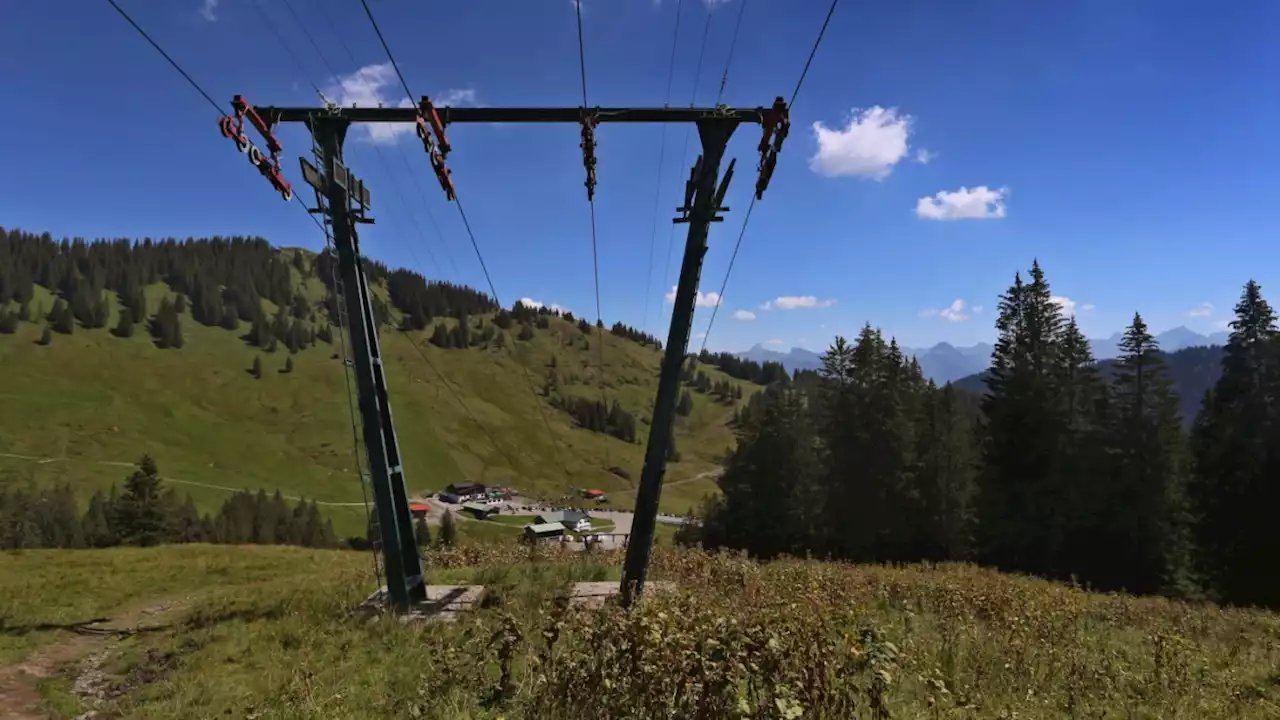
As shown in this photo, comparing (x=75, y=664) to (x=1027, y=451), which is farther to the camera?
(x=1027, y=451)

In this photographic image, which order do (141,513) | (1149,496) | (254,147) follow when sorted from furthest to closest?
(141,513) < (1149,496) < (254,147)

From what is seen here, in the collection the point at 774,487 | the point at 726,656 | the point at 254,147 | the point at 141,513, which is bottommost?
the point at 141,513

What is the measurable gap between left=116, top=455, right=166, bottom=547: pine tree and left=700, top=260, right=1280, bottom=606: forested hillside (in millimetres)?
61788

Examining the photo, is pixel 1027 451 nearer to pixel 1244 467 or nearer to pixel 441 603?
pixel 1244 467

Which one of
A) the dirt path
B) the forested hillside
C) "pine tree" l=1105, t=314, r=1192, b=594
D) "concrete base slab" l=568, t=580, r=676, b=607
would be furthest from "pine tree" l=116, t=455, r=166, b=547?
"pine tree" l=1105, t=314, r=1192, b=594

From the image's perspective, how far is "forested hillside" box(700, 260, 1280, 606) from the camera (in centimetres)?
3528

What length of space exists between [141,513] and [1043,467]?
279ft

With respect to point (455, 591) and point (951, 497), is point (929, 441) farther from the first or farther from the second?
point (455, 591)

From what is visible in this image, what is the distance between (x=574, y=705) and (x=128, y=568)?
79.6 ft

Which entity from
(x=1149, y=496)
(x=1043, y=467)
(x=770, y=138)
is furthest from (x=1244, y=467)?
(x=770, y=138)

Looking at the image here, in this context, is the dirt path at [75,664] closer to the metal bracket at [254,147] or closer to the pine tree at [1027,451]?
the metal bracket at [254,147]

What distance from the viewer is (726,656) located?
17.6 feet

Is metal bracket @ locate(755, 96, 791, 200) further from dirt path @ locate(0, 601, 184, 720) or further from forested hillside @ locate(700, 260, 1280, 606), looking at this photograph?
forested hillside @ locate(700, 260, 1280, 606)

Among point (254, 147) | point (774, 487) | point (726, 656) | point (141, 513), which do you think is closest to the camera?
point (726, 656)
